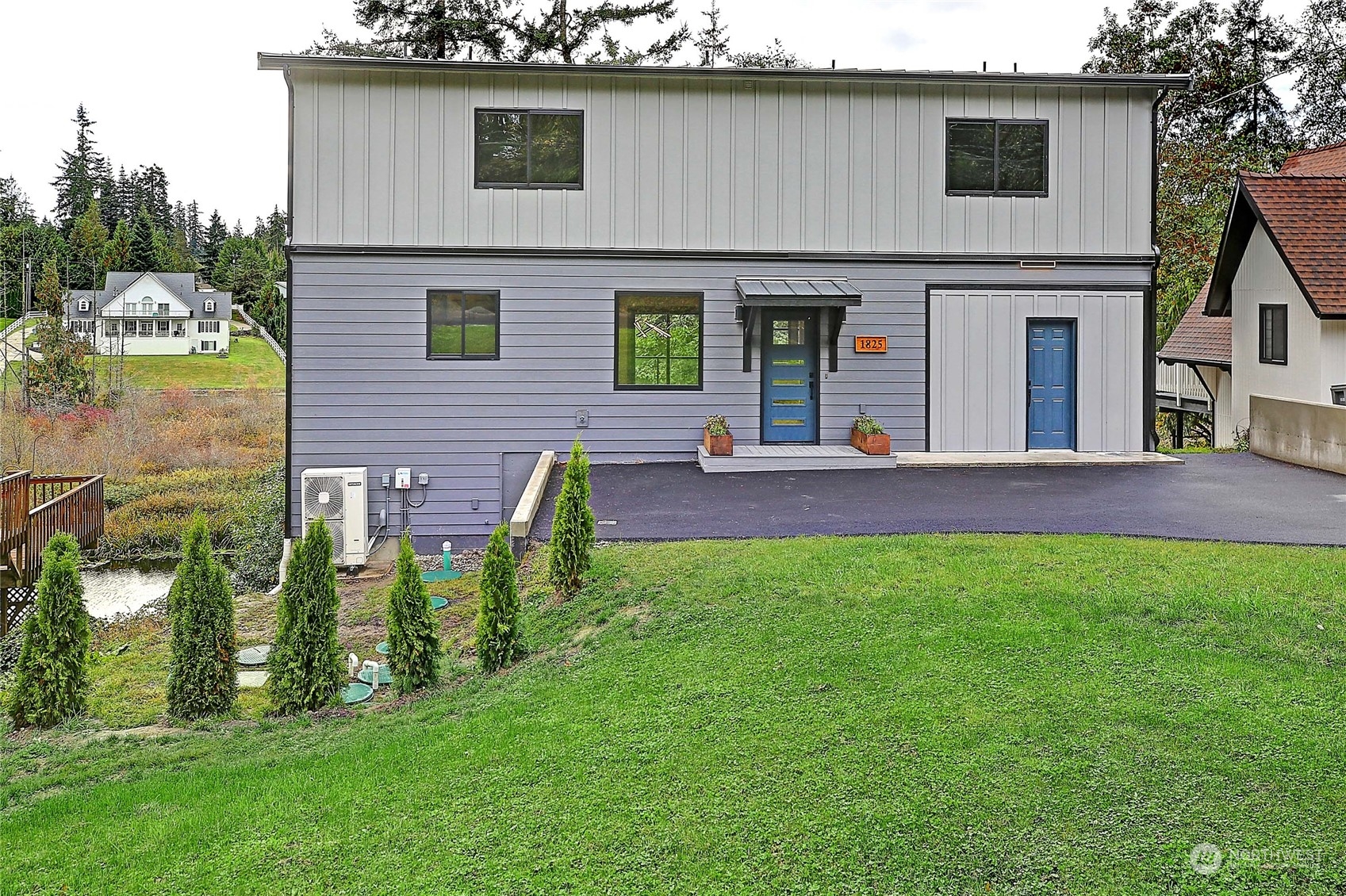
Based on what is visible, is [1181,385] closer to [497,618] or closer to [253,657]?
[253,657]

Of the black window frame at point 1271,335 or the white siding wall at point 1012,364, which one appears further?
the black window frame at point 1271,335

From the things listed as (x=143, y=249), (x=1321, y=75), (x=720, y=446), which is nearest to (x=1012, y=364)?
(x=720, y=446)

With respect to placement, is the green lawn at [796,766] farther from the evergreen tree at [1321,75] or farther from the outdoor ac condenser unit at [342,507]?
the evergreen tree at [1321,75]

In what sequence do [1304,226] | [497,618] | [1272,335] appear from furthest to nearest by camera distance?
[1272,335] → [1304,226] → [497,618]

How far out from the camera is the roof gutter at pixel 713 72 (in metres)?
12.3

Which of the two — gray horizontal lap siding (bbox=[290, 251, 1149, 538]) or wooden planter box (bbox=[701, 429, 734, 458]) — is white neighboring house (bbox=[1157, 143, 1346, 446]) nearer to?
gray horizontal lap siding (bbox=[290, 251, 1149, 538])

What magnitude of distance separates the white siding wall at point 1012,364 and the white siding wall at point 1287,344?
106 inches

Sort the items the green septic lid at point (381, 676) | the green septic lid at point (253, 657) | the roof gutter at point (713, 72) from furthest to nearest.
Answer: the roof gutter at point (713, 72) < the green septic lid at point (253, 657) < the green septic lid at point (381, 676)

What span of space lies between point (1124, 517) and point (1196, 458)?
5.53 metres

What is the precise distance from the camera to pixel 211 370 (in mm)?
44438

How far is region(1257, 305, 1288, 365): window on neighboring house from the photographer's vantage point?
15125 mm

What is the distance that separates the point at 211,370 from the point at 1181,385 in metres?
38.5

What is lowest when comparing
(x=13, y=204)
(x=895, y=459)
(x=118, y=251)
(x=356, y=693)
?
(x=356, y=693)

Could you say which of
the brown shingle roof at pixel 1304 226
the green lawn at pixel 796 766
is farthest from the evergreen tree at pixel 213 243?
the green lawn at pixel 796 766
